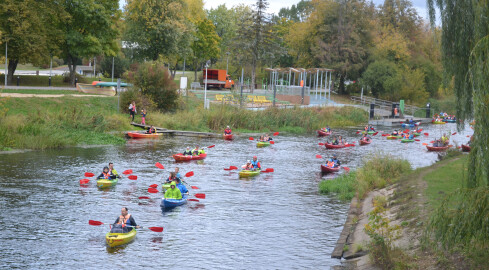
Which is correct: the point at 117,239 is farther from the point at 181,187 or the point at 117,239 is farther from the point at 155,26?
the point at 155,26

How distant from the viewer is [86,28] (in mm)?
60125

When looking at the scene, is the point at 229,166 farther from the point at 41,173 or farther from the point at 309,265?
the point at 309,265

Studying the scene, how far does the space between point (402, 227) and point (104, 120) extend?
30.6m

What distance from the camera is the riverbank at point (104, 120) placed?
117 ft

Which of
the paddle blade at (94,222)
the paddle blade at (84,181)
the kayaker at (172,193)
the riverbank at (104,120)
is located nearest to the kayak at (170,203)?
the kayaker at (172,193)

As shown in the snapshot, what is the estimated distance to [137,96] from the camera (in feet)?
167

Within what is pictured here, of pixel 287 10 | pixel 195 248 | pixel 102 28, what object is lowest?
pixel 195 248

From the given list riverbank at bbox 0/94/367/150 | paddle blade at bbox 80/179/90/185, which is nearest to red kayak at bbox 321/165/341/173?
paddle blade at bbox 80/179/90/185

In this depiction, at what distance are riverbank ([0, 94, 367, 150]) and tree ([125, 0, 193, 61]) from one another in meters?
12.7

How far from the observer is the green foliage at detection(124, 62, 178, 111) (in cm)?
5194

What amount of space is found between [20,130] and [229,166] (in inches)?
581

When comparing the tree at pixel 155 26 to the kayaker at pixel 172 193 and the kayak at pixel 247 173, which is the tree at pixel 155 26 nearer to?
the kayak at pixel 247 173

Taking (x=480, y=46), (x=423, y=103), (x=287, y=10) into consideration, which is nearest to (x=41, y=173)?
(x=480, y=46)

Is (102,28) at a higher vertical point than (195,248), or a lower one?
higher
